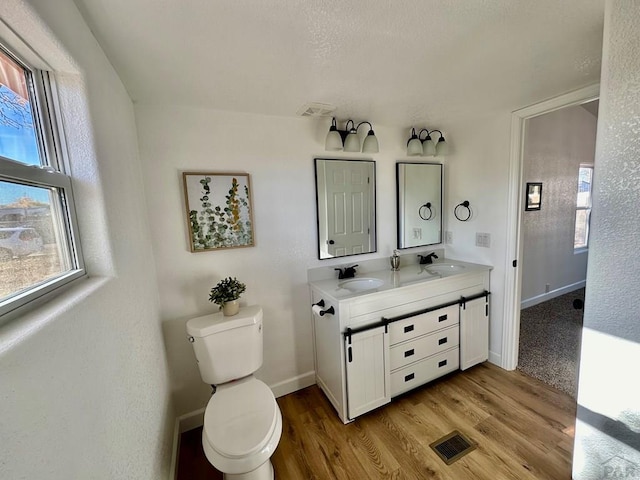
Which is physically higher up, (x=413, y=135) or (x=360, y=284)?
(x=413, y=135)

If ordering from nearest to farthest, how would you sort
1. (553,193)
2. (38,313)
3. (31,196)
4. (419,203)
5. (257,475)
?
(38,313) → (31,196) → (257,475) → (419,203) → (553,193)

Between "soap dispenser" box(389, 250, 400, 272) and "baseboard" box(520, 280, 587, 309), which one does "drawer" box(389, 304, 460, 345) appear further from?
"baseboard" box(520, 280, 587, 309)

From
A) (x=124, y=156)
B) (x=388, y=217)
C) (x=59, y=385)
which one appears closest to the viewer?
(x=59, y=385)

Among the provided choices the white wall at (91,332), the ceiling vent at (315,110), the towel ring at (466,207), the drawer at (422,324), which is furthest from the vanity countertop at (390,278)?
the ceiling vent at (315,110)

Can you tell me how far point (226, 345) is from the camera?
160 centimetres

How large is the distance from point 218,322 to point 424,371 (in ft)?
5.16

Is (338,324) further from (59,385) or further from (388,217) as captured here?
(59,385)

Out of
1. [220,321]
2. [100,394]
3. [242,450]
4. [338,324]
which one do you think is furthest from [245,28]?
[242,450]

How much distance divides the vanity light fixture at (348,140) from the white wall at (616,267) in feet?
4.14

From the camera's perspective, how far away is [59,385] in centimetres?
58

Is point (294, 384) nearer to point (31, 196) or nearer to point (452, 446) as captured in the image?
point (452, 446)

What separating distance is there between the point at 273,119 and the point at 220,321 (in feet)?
4.71

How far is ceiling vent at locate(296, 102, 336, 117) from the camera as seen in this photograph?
5.81 ft

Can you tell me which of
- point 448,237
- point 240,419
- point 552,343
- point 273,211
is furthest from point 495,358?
point 273,211
